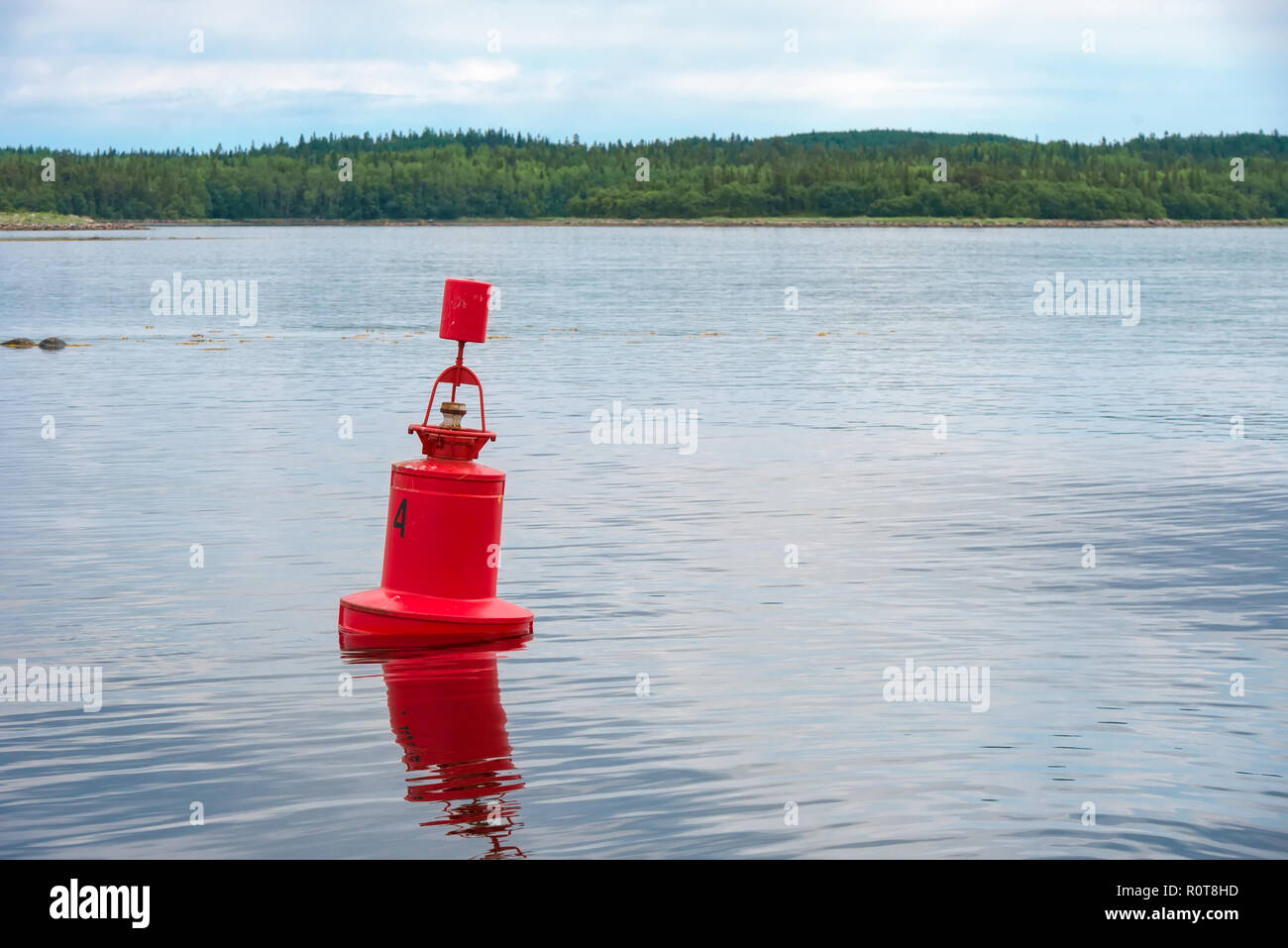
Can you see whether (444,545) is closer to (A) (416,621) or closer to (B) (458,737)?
(A) (416,621)

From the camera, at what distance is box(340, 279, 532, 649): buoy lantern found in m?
11.5

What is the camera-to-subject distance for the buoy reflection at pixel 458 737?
25.4ft

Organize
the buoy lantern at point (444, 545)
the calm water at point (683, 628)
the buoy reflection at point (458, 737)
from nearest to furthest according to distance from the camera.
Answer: the buoy reflection at point (458, 737) < the calm water at point (683, 628) < the buoy lantern at point (444, 545)

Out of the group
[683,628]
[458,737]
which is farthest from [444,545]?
[458,737]

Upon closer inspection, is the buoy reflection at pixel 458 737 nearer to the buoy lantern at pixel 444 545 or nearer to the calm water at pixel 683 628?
the calm water at pixel 683 628

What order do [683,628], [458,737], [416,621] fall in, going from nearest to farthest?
1. [458,737]
2. [416,621]
3. [683,628]

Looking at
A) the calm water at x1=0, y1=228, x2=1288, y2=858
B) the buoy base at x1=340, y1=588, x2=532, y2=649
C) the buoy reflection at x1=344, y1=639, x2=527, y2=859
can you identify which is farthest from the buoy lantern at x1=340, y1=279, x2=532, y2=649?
the calm water at x1=0, y1=228, x2=1288, y2=858

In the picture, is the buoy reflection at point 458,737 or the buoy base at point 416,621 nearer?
the buoy reflection at point 458,737

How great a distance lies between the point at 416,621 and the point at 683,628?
2047mm

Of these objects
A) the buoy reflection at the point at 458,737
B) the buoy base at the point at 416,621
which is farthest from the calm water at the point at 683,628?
the buoy base at the point at 416,621

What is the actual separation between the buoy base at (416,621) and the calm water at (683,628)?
0.31 metres

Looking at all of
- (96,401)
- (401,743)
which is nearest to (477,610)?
(401,743)

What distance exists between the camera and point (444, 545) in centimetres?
1156
